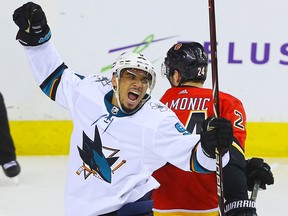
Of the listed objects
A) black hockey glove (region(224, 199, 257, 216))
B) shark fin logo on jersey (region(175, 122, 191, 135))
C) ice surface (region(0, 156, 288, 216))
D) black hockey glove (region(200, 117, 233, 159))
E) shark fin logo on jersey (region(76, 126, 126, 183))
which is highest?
black hockey glove (region(200, 117, 233, 159))

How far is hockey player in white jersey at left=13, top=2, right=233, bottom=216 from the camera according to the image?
102 inches

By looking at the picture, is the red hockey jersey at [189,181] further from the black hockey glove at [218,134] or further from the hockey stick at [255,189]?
the black hockey glove at [218,134]

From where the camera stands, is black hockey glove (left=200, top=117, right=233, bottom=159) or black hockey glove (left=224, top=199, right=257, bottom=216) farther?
black hockey glove (left=224, top=199, right=257, bottom=216)

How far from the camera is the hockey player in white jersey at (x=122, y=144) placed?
8.49 ft

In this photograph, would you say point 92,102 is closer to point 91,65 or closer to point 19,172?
point 19,172

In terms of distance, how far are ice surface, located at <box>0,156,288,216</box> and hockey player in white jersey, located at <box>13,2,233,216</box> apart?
1.84m

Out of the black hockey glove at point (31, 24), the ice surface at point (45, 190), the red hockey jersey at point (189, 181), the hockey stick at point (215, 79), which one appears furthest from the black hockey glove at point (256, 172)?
the ice surface at point (45, 190)

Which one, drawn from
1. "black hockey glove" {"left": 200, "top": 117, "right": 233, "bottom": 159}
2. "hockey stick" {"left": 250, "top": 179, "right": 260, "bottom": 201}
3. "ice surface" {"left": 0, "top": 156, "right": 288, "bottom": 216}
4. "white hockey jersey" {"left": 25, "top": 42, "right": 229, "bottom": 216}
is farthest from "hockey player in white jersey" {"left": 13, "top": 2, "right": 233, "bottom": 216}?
"ice surface" {"left": 0, "top": 156, "right": 288, "bottom": 216}

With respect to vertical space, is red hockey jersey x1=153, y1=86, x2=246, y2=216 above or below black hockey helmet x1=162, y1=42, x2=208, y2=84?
below

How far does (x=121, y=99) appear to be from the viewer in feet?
8.80

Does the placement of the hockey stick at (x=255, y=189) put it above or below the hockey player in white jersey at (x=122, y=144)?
below

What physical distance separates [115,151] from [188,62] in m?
0.55

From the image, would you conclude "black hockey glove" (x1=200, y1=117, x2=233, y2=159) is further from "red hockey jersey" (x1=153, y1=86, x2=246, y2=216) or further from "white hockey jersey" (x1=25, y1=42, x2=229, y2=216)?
"red hockey jersey" (x1=153, y1=86, x2=246, y2=216)

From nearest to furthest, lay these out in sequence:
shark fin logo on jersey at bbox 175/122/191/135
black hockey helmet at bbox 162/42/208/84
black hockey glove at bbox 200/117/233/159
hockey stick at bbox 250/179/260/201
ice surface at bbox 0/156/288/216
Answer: black hockey glove at bbox 200/117/233/159, shark fin logo on jersey at bbox 175/122/191/135, hockey stick at bbox 250/179/260/201, black hockey helmet at bbox 162/42/208/84, ice surface at bbox 0/156/288/216
